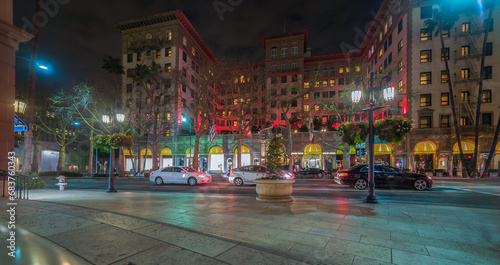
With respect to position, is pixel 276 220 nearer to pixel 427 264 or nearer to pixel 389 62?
pixel 427 264

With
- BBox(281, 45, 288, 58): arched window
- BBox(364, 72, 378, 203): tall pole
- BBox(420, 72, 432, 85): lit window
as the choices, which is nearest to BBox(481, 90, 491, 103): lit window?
BBox(420, 72, 432, 85): lit window

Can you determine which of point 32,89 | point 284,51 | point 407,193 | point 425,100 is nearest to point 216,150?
point 32,89

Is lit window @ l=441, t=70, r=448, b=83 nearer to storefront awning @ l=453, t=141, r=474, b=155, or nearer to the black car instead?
storefront awning @ l=453, t=141, r=474, b=155

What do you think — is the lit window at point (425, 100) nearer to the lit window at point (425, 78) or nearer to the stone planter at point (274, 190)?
the lit window at point (425, 78)

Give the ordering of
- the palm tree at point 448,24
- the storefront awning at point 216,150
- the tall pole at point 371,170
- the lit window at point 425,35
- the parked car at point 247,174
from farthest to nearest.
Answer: the storefront awning at point 216,150, the lit window at point 425,35, the palm tree at point 448,24, the parked car at point 247,174, the tall pole at point 371,170

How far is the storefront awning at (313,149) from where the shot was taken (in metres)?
36.8

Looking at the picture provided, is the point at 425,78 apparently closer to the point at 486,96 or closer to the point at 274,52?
the point at 486,96

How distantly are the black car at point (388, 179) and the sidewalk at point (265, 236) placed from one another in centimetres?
718

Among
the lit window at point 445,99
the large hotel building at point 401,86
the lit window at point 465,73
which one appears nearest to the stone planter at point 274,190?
the large hotel building at point 401,86

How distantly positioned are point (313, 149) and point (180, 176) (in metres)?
23.1

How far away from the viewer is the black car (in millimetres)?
15031

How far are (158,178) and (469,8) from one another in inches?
1572

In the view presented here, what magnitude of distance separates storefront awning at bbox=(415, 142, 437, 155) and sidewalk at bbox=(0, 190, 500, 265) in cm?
2853

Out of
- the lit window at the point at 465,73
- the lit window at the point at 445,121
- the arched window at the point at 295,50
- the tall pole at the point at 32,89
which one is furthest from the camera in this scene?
the arched window at the point at 295,50
